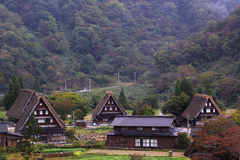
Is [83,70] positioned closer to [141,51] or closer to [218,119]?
[141,51]

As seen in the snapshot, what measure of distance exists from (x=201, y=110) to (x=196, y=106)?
1040 mm

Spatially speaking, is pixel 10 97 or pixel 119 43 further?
pixel 119 43

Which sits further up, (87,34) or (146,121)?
(87,34)

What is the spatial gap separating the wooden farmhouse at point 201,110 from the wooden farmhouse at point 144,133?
9.48 m

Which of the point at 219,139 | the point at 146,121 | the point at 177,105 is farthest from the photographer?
the point at 177,105

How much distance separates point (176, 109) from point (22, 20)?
271ft

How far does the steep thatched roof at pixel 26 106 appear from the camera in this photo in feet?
138

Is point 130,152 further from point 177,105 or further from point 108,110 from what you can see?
point 108,110

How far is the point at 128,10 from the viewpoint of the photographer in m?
142

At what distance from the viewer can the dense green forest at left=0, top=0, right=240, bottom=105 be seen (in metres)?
84.3

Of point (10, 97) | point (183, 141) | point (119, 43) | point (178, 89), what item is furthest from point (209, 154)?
point (119, 43)

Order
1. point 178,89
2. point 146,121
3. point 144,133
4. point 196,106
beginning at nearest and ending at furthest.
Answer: point 144,133 → point 146,121 → point 196,106 → point 178,89

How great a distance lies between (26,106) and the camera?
1844 inches

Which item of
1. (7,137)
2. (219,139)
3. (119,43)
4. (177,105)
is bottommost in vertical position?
(219,139)
